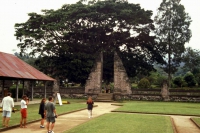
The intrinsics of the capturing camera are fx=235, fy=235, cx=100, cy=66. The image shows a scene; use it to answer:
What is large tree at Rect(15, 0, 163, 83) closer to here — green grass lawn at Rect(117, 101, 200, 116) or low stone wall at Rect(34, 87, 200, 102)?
low stone wall at Rect(34, 87, 200, 102)

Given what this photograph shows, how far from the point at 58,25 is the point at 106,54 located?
8955mm

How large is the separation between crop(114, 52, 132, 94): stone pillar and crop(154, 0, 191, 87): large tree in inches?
410

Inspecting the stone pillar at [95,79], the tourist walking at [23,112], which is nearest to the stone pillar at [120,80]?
the stone pillar at [95,79]

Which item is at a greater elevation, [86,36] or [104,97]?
[86,36]

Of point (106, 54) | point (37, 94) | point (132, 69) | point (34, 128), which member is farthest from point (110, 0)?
point (34, 128)

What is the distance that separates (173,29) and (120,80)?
48.4ft

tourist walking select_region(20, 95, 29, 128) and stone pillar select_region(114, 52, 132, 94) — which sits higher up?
stone pillar select_region(114, 52, 132, 94)

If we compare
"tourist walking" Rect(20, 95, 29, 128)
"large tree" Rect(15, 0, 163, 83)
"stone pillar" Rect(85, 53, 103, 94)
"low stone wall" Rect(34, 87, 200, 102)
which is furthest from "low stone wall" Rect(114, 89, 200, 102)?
"tourist walking" Rect(20, 95, 29, 128)

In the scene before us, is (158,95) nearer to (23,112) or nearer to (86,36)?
(86,36)

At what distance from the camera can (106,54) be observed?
125ft

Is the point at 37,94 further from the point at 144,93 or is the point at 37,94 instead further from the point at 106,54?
the point at 144,93

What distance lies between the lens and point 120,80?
34.6m

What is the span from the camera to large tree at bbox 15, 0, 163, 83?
1423 inches

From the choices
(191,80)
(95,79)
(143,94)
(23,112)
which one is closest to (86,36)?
(95,79)
